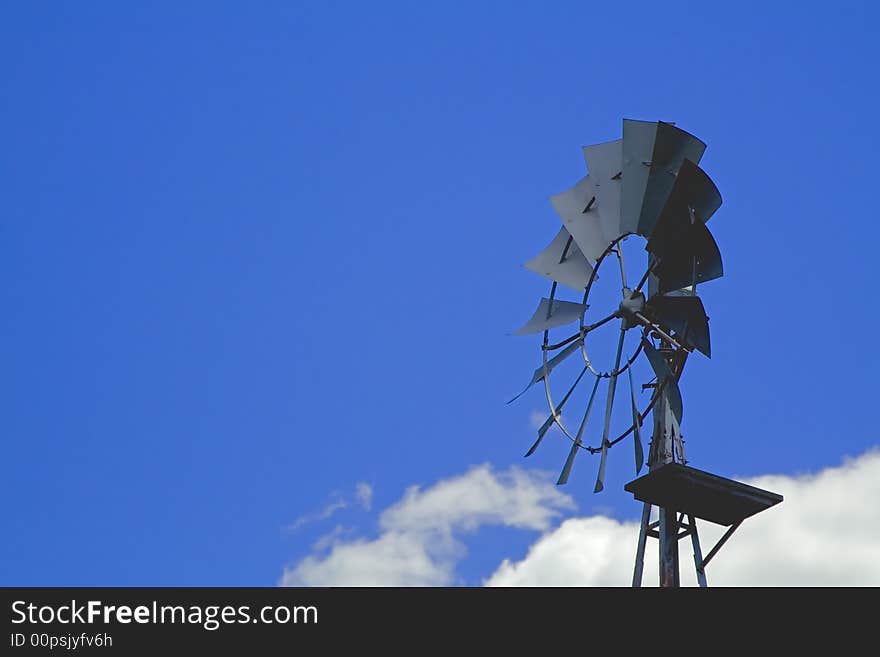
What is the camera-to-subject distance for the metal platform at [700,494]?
14.0 meters

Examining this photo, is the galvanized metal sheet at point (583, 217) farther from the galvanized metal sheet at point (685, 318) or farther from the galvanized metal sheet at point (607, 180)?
the galvanized metal sheet at point (685, 318)

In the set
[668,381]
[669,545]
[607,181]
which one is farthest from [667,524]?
[607,181]

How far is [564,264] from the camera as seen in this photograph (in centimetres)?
1605

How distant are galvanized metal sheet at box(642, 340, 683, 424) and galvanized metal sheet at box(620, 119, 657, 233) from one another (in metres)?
1.49

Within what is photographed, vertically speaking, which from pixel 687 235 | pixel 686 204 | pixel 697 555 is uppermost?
pixel 686 204

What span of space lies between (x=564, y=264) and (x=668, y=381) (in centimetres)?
234

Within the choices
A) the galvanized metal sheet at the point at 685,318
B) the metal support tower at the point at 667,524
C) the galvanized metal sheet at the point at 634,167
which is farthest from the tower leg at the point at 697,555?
the galvanized metal sheet at the point at 634,167

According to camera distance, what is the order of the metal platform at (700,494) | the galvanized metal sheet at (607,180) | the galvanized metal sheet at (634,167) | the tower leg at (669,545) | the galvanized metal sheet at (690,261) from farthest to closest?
the galvanized metal sheet at (607,180) < the galvanized metal sheet at (634,167) < the tower leg at (669,545) < the galvanized metal sheet at (690,261) < the metal platform at (700,494)

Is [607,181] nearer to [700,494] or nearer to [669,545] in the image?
[700,494]

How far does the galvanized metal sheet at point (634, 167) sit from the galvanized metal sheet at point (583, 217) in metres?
0.54
